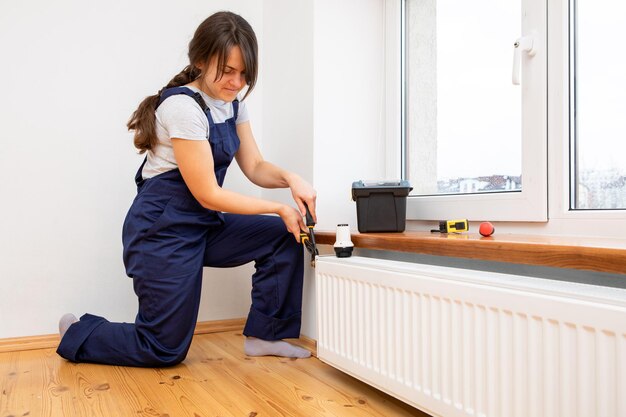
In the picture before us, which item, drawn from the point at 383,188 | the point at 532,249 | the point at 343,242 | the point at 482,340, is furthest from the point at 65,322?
the point at 532,249

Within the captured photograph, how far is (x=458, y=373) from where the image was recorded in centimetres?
102

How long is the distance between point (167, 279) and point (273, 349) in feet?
1.41

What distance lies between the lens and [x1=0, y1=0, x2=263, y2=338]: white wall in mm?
1781

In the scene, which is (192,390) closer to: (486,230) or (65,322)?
(65,322)

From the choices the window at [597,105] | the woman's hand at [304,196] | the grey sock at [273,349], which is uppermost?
the window at [597,105]

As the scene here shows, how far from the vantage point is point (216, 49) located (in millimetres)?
1437

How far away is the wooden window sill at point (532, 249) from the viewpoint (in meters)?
0.83

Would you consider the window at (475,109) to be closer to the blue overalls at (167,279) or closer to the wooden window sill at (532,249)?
the wooden window sill at (532,249)

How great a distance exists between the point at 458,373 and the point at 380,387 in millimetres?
294

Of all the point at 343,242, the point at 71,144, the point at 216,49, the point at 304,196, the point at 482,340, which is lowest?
the point at 482,340

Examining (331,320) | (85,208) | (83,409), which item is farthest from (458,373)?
(85,208)

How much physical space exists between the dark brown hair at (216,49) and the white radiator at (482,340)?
0.66 metres

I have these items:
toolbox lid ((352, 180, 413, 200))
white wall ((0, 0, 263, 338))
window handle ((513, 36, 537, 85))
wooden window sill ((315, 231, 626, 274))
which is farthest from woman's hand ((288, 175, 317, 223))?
white wall ((0, 0, 263, 338))

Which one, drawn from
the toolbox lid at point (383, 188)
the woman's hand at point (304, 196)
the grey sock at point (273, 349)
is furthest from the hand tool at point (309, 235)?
the grey sock at point (273, 349)
